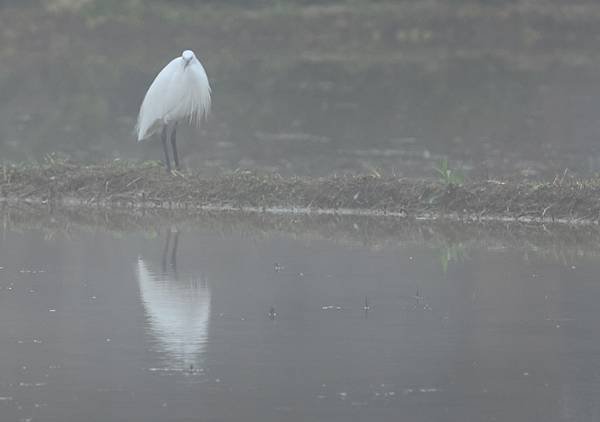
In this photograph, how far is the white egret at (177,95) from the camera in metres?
14.2

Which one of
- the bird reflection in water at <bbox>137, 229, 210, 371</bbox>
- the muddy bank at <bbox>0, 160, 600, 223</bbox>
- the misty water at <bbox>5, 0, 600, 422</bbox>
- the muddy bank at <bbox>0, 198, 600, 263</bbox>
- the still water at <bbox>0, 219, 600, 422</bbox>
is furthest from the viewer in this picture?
the muddy bank at <bbox>0, 160, 600, 223</bbox>

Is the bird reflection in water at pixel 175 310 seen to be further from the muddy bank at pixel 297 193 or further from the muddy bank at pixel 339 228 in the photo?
the muddy bank at pixel 297 193

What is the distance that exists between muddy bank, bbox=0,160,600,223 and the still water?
122 cm

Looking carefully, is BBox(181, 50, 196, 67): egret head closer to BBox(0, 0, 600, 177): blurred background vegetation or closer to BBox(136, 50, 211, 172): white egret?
BBox(136, 50, 211, 172): white egret

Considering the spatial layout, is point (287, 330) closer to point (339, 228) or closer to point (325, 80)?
point (339, 228)

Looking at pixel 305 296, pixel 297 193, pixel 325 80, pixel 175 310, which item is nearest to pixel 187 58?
pixel 297 193

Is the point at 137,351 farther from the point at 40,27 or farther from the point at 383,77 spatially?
the point at 40,27

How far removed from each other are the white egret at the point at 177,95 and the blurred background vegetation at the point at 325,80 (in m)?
1.89

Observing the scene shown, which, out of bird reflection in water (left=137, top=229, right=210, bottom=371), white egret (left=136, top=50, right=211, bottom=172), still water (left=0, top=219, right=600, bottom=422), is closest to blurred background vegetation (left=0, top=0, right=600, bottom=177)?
white egret (left=136, top=50, right=211, bottom=172)

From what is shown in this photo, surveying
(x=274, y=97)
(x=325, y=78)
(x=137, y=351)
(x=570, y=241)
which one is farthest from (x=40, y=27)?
(x=137, y=351)

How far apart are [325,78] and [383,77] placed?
1055 millimetres

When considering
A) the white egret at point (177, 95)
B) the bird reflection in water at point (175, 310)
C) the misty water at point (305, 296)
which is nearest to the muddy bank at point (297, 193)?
the misty water at point (305, 296)

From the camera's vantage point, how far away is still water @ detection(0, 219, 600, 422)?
679 cm

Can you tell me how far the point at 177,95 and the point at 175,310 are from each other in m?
5.80
